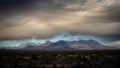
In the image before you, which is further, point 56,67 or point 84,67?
point 56,67

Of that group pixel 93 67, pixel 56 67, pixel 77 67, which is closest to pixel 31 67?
pixel 56 67

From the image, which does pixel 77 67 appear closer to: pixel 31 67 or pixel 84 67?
pixel 84 67

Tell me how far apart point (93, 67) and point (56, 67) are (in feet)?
23.1

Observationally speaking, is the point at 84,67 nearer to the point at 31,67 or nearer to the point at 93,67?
the point at 93,67

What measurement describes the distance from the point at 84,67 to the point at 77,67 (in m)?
1.25

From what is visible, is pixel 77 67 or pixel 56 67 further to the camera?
pixel 56 67

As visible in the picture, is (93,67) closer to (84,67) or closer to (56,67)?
(84,67)

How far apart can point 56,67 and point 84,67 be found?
5723 mm

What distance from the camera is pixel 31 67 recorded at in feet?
140

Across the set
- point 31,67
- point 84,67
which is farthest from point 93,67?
point 31,67

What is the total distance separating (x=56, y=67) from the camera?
43.2m

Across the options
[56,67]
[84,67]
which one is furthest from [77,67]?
[56,67]

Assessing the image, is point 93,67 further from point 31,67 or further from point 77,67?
point 31,67

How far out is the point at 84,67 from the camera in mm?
40531
